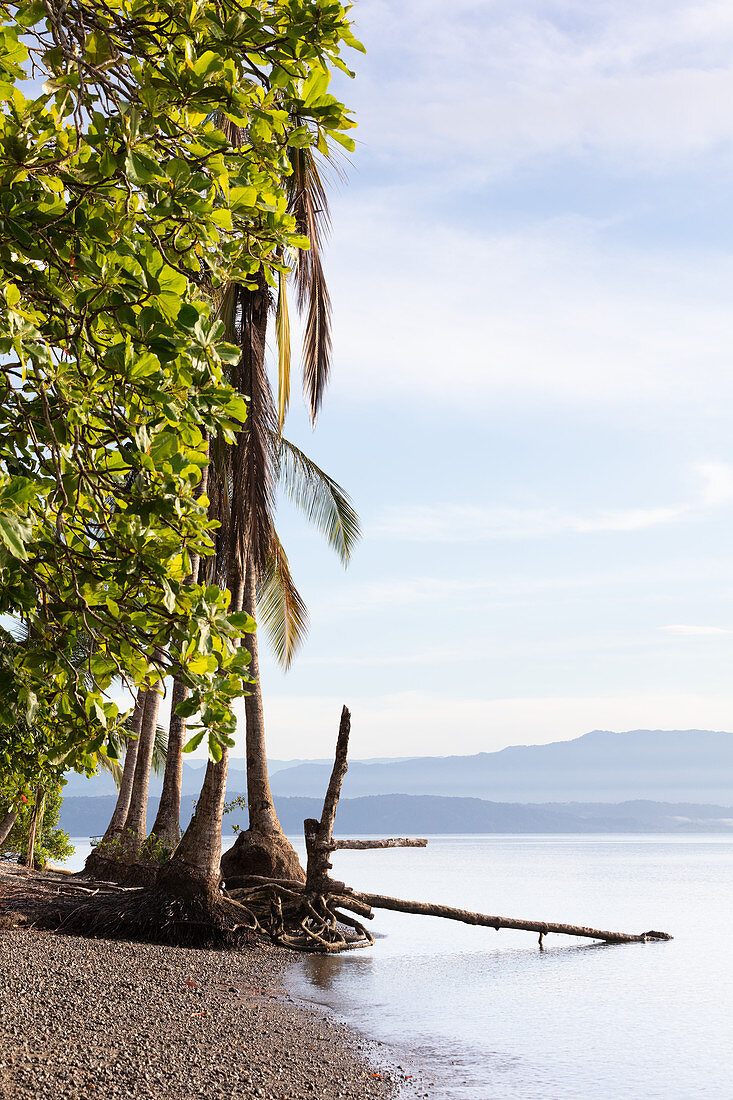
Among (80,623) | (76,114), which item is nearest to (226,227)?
(76,114)

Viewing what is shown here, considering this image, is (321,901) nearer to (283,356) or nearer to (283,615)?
(283,615)

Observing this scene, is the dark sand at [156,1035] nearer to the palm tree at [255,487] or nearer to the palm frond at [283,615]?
Result: the palm tree at [255,487]

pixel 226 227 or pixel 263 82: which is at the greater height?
pixel 263 82

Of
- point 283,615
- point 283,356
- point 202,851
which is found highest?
point 283,356

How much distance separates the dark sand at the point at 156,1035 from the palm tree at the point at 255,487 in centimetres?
260

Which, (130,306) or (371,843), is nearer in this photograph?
(130,306)

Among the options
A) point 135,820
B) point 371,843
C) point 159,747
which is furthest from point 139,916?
point 159,747

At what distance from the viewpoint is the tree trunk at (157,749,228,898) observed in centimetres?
1211

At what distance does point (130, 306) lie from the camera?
292 cm

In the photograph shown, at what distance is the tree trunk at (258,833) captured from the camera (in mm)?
15461

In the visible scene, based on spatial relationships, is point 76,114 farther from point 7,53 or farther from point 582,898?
point 582,898

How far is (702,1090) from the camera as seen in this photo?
951 cm

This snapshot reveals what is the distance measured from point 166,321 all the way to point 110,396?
0.44 m

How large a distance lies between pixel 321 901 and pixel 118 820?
6.69 metres
